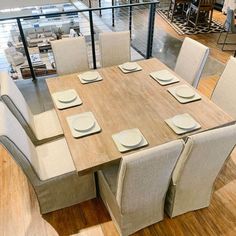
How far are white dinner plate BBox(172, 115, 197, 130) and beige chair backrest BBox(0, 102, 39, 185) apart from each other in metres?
0.97

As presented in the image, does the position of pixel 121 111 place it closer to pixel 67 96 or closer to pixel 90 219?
pixel 67 96

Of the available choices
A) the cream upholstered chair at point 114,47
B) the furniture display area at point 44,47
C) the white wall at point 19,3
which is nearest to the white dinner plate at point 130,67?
the cream upholstered chair at point 114,47

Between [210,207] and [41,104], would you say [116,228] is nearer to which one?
[210,207]

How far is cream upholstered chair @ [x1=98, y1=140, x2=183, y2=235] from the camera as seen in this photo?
1.10m

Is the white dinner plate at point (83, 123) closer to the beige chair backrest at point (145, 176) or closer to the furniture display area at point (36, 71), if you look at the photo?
the beige chair backrest at point (145, 176)

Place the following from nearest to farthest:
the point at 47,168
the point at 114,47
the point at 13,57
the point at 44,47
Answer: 1. the point at 47,168
2. the point at 114,47
3. the point at 13,57
4. the point at 44,47

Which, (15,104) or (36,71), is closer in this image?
(15,104)

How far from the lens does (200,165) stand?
1329mm

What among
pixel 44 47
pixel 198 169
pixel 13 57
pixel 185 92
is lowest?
pixel 44 47

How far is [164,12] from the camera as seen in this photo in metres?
6.94

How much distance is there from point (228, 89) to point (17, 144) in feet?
5.72

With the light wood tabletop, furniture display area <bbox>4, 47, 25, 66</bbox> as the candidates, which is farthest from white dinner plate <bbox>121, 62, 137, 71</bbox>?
furniture display area <bbox>4, 47, 25, 66</bbox>

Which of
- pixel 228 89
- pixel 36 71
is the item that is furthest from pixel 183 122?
pixel 36 71

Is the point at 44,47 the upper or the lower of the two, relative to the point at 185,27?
upper
